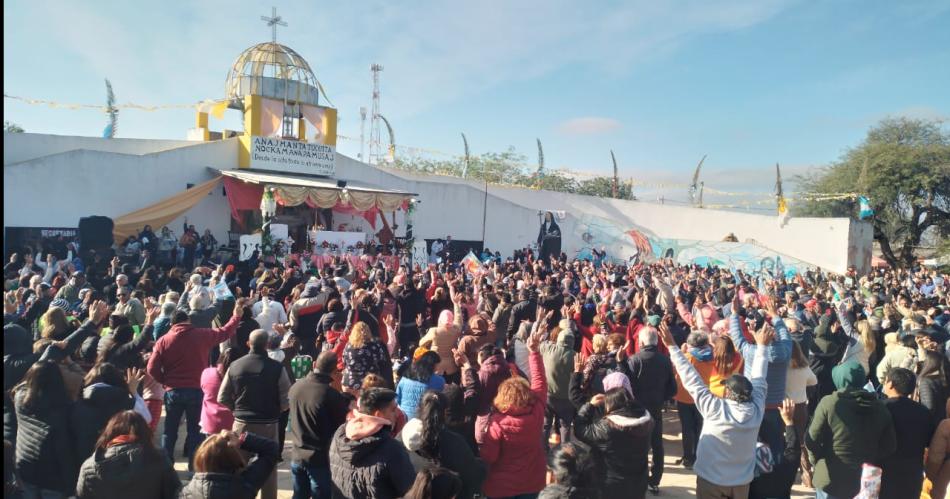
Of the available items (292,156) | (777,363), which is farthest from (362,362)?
(292,156)

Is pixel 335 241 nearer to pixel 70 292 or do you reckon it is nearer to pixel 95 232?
pixel 95 232

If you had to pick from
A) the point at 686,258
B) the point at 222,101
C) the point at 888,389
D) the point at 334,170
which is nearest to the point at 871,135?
the point at 686,258

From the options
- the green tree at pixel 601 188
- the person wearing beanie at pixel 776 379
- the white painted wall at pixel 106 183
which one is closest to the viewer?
the person wearing beanie at pixel 776 379

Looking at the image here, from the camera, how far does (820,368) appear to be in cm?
670

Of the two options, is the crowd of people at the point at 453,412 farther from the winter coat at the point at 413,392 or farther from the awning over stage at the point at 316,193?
the awning over stage at the point at 316,193

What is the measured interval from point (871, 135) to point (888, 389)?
40870 millimetres

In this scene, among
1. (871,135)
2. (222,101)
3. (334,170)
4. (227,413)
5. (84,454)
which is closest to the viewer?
(84,454)

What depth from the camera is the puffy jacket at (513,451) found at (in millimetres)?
3852

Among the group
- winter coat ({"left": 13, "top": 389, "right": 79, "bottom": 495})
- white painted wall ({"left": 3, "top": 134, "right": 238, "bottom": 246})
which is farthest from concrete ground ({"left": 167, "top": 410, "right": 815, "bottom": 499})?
white painted wall ({"left": 3, "top": 134, "right": 238, "bottom": 246})

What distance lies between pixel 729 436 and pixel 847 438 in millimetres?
895

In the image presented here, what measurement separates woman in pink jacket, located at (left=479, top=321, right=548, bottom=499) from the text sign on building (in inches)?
735

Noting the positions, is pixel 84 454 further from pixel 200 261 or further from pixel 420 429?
pixel 200 261

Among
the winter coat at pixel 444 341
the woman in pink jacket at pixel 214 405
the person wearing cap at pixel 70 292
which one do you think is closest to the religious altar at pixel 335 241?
the person wearing cap at pixel 70 292

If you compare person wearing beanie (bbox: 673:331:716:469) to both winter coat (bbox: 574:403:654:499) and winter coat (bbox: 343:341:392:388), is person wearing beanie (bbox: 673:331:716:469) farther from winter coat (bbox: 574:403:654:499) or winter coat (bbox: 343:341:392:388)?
winter coat (bbox: 343:341:392:388)
